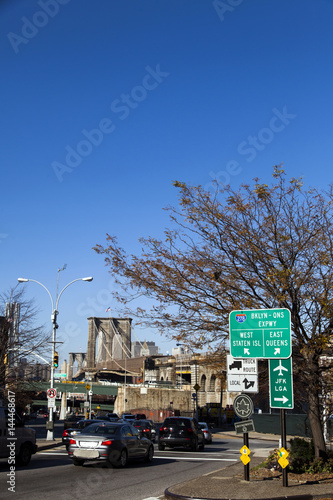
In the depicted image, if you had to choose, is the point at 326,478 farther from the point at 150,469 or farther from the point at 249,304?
the point at 150,469

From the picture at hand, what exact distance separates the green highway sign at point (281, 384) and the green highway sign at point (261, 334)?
37cm

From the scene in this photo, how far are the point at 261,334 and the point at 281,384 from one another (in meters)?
1.29

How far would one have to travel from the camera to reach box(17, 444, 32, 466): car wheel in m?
17.4

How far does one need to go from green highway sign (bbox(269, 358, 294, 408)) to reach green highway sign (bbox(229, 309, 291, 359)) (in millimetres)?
374

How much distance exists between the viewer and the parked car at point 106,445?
52.5 feet

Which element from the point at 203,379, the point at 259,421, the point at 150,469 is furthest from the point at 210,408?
the point at 150,469

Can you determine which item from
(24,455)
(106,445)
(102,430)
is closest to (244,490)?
(106,445)

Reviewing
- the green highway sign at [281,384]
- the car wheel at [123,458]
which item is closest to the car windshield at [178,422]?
the car wheel at [123,458]

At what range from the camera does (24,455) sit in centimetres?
1762

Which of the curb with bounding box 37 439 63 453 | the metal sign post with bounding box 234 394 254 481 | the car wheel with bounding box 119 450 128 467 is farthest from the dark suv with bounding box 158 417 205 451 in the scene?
the metal sign post with bounding box 234 394 254 481

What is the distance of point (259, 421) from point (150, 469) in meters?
33.1

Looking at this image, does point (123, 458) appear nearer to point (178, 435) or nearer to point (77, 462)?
point (77, 462)

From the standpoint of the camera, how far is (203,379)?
10544 centimetres

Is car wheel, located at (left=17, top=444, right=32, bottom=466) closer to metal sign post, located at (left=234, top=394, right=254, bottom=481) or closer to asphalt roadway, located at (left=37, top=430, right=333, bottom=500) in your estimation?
asphalt roadway, located at (left=37, top=430, right=333, bottom=500)
